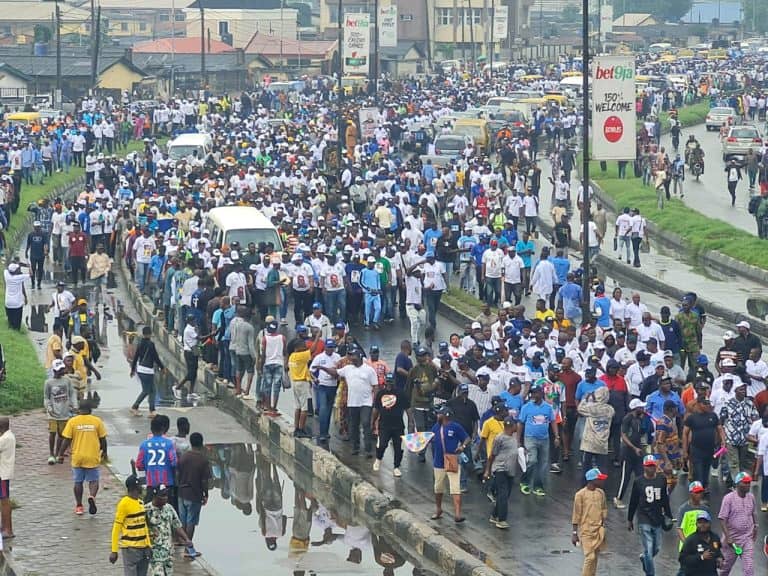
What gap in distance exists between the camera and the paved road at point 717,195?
140ft

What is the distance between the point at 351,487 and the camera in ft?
61.5

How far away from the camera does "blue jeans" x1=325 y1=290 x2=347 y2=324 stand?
2753cm

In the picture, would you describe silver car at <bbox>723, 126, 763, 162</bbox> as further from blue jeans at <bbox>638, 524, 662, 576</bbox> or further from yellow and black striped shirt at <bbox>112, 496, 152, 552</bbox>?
yellow and black striped shirt at <bbox>112, 496, 152, 552</bbox>

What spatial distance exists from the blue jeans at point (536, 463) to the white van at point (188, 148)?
1126 inches

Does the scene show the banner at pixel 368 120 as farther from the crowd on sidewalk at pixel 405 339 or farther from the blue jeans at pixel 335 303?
A: the blue jeans at pixel 335 303

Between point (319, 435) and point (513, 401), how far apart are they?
2.98m

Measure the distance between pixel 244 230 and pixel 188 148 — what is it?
17.8m

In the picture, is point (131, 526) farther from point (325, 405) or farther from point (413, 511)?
point (325, 405)

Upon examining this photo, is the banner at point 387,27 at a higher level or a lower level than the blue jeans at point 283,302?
higher

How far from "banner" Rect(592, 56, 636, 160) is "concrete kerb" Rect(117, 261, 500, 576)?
669 centimetres

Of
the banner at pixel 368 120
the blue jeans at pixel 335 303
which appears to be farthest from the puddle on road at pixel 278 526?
the banner at pixel 368 120

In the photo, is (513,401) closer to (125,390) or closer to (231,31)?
(125,390)

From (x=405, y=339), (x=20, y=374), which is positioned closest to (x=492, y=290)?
(x=405, y=339)

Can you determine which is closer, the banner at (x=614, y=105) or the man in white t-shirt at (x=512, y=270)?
the banner at (x=614, y=105)
